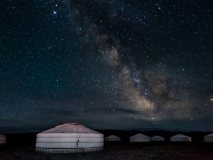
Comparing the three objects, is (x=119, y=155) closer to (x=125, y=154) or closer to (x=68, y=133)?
(x=125, y=154)

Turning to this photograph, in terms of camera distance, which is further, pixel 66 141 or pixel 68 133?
pixel 68 133

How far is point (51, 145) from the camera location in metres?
13.4

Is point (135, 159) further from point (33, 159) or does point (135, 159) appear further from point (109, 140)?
point (109, 140)

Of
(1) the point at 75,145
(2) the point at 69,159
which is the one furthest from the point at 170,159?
(1) the point at 75,145

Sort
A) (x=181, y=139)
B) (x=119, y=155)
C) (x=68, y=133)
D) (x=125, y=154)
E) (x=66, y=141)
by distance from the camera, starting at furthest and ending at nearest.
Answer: (x=181, y=139) < (x=68, y=133) < (x=66, y=141) < (x=125, y=154) < (x=119, y=155)

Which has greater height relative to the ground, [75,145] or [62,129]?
[62,129]

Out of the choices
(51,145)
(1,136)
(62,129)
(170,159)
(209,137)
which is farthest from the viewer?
(209,137)

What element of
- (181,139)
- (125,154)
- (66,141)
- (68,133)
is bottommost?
(181,139)

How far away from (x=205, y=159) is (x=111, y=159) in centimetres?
486

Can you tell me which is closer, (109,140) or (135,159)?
(135,159)

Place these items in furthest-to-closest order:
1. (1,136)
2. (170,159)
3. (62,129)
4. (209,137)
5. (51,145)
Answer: (209,137) → (1,136) → (62,129) → (51,145) → (170,159)

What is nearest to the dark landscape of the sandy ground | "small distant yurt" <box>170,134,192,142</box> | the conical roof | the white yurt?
the sandy ground

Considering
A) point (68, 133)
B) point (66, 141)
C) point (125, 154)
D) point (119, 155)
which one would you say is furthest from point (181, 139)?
point (66, 141)

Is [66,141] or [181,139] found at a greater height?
[66,141]
